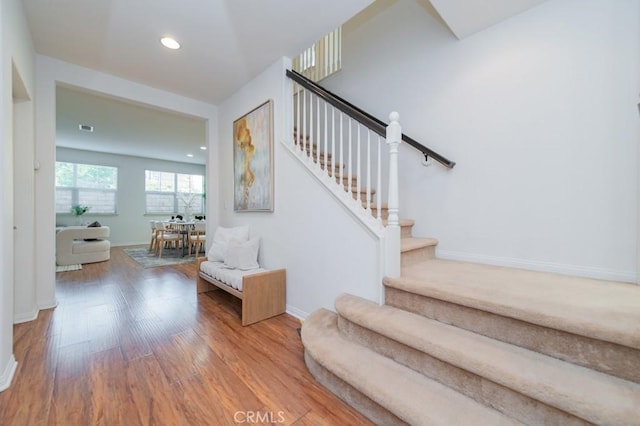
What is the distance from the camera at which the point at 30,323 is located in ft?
7.66

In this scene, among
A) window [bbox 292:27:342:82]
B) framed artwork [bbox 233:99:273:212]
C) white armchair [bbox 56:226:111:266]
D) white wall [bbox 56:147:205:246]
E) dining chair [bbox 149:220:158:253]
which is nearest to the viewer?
framed artwork [bbox 233:99:273:212]

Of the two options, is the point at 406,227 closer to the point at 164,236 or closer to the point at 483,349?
the point at 483,349

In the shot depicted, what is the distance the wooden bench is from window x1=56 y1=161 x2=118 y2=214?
729 cm

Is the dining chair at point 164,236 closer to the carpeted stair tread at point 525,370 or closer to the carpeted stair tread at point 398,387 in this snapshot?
the carpeted stair tread at point 398,387

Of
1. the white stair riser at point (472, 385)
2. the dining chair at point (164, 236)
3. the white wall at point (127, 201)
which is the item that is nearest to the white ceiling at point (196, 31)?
the white stair riser at point (472, 385)

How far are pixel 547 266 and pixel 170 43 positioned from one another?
3943 mm

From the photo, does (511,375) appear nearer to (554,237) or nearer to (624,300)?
(624,300)

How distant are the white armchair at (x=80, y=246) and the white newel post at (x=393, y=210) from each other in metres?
6.02

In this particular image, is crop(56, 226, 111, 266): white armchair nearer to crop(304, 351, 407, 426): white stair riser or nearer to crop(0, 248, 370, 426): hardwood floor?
crop(0, 248, 370, 426): hardwood floor

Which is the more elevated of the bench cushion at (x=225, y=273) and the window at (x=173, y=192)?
the window at (x=173, y=192)

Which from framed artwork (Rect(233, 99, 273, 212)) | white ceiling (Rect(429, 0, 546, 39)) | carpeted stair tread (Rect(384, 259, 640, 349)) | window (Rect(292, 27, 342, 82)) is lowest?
carpeted stair tread (Rect(384, 259, 640, 349))

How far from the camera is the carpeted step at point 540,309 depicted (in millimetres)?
1035

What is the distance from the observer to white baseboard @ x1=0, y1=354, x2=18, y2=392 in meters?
1.46

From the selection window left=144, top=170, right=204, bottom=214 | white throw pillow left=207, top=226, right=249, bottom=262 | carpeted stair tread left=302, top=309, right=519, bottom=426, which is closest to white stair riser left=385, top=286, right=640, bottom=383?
carpeted stair tread left=302, top=309, right=519, bottom=426
